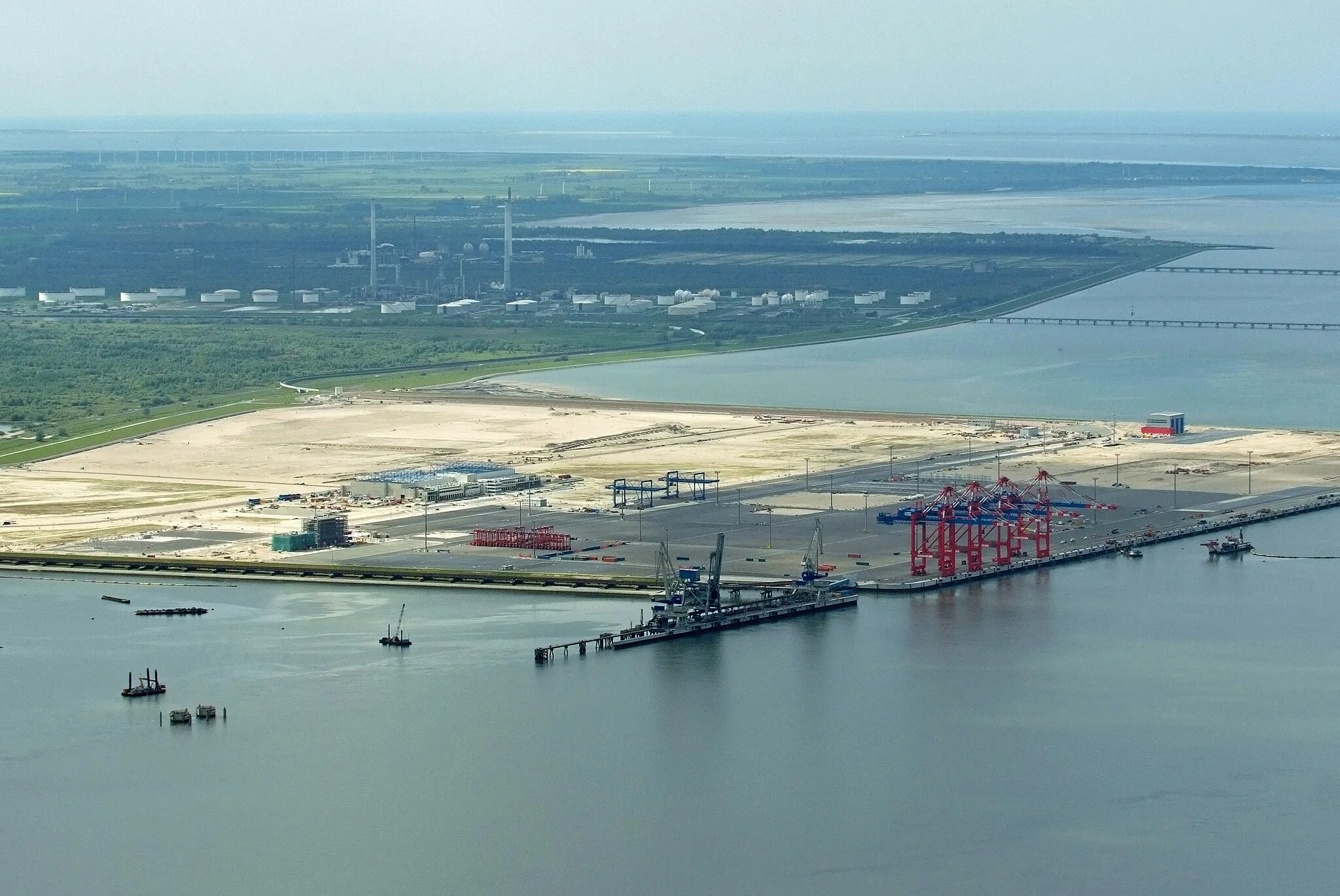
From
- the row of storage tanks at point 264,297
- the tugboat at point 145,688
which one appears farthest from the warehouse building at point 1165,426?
the row of storage tanks at point 264,297

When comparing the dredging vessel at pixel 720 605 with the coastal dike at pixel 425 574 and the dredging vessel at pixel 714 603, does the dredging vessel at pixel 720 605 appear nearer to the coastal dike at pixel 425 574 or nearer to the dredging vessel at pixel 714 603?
the dredging vessel at pixel 714 603

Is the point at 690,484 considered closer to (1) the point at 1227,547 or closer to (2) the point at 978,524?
(2) the point at 978,524

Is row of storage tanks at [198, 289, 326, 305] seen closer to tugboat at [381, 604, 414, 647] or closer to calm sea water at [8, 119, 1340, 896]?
calm sea water at [8, 119, 1340, 896]

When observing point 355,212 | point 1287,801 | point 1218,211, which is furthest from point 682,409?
point 1218,211

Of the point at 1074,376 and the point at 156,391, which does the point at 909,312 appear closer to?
the point at 1074,376

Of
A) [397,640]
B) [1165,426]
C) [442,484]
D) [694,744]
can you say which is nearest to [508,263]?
[1165,426]

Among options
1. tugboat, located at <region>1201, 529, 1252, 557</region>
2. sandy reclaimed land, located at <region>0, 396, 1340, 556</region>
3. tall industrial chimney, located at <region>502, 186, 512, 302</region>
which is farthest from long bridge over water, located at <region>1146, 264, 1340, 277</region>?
tugboat, located at <region>1201, 529, 1252, 557</region>

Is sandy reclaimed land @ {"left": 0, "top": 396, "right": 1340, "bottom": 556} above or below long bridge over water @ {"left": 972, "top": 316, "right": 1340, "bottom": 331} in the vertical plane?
below
